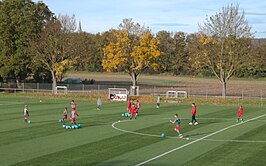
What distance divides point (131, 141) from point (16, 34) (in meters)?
50.3

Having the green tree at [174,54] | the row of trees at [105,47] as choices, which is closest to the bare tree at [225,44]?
the row of trees at [105,47]

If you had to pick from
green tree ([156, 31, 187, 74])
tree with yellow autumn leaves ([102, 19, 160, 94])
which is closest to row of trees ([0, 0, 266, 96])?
tree with yellow autumn leaves ([102, 19, 160, 94])

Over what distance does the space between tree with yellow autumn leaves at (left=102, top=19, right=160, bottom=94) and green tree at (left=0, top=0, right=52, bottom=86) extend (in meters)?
13.3

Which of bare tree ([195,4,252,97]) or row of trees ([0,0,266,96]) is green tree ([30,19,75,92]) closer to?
row of trees ([0,0,266,96])

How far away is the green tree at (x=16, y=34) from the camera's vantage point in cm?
7069

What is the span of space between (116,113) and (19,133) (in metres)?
15.2

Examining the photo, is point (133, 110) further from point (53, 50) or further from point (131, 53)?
point (53, 50)

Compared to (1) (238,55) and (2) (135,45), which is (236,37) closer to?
(1) (238,55)

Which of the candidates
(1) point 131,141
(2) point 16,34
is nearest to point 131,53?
(2) point 16,34

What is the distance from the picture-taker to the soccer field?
2208cm

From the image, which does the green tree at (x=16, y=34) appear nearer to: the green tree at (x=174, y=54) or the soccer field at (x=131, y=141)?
the soccer field at (x=131, y=141)

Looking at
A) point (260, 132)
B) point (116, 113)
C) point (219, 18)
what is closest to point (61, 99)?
point (116, 113)

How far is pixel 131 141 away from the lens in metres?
27.4

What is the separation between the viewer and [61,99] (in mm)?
63281
